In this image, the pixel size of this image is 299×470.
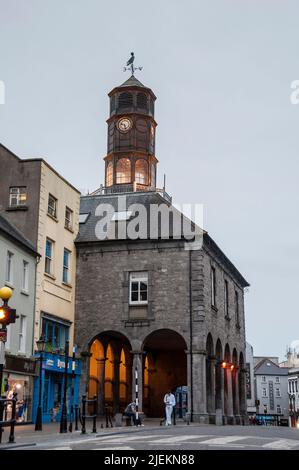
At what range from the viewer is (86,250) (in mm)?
34500

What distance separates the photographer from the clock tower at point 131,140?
4803 centimetres

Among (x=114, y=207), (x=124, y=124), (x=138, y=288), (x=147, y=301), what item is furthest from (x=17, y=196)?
(x=124, y=124)

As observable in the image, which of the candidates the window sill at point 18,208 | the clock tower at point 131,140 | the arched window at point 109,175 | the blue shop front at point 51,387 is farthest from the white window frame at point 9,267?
the arched window at point 109,175

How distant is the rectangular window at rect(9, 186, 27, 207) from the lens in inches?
1208

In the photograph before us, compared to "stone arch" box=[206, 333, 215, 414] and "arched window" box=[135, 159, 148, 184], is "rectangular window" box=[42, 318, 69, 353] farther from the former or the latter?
"arched window" box=[135, 159, 148, 184]

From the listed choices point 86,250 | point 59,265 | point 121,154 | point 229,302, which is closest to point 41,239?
point 59,265

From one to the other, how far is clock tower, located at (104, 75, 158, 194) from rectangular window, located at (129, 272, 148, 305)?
1471 cm

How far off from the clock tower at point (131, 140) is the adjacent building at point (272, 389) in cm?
8507

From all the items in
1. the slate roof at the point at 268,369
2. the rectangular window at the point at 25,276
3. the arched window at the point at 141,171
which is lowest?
the rectangular window at the point at 25,276

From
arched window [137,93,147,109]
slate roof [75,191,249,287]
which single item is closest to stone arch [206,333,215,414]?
slate roof [75,191,249,287]

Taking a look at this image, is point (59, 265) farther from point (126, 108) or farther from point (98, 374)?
point (126, 108)

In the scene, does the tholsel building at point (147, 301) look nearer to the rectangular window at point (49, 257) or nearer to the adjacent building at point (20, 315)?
the rectangular window at point (49, 257)

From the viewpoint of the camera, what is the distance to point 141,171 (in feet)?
159

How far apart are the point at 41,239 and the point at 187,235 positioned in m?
7.59
